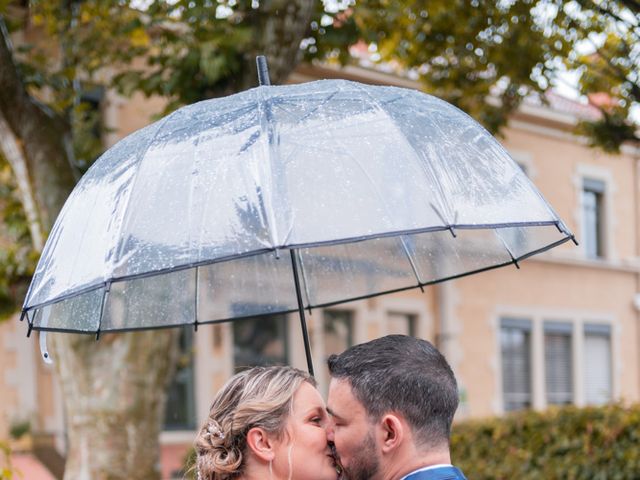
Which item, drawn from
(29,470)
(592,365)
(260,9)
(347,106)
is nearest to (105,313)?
(347,106)

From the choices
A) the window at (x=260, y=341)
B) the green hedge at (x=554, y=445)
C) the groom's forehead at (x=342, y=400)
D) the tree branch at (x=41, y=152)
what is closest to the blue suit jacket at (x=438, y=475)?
the groom's forehead at (x=342, y=400)

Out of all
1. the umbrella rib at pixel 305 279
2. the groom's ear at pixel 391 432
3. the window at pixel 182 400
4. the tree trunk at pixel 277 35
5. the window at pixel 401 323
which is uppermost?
the tree trunk at pixel 277 35

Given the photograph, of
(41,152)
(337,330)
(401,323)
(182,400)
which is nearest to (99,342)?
(41,152)

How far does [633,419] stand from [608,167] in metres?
17.8

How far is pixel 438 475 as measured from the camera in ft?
10.6

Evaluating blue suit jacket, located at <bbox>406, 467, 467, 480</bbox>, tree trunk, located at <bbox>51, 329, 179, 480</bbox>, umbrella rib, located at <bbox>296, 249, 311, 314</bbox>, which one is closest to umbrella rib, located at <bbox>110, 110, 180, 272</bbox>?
blue suit jacket, located at <bbox>406, 467, 467, 480</bbox>

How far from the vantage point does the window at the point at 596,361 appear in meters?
26.5

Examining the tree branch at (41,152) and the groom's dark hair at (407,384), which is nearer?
the groom's dark hair at (407,384)

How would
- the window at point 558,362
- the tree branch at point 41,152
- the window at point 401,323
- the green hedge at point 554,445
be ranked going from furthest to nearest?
the window at point 558,362 < the window at point 401,323 < the green hedge at point 554,445 < the tree branch at point 41,152

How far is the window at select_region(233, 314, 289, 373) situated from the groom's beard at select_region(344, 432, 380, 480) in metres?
16.6

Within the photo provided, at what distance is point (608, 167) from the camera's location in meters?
27.0

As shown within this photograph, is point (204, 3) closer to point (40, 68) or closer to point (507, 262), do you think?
point (40, 68)

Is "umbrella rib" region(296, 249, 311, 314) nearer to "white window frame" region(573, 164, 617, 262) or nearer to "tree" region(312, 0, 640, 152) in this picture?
"tree" region(312, 0, 640, 152)

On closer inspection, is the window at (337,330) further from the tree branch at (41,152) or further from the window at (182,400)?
the tree branch at (41,152)
